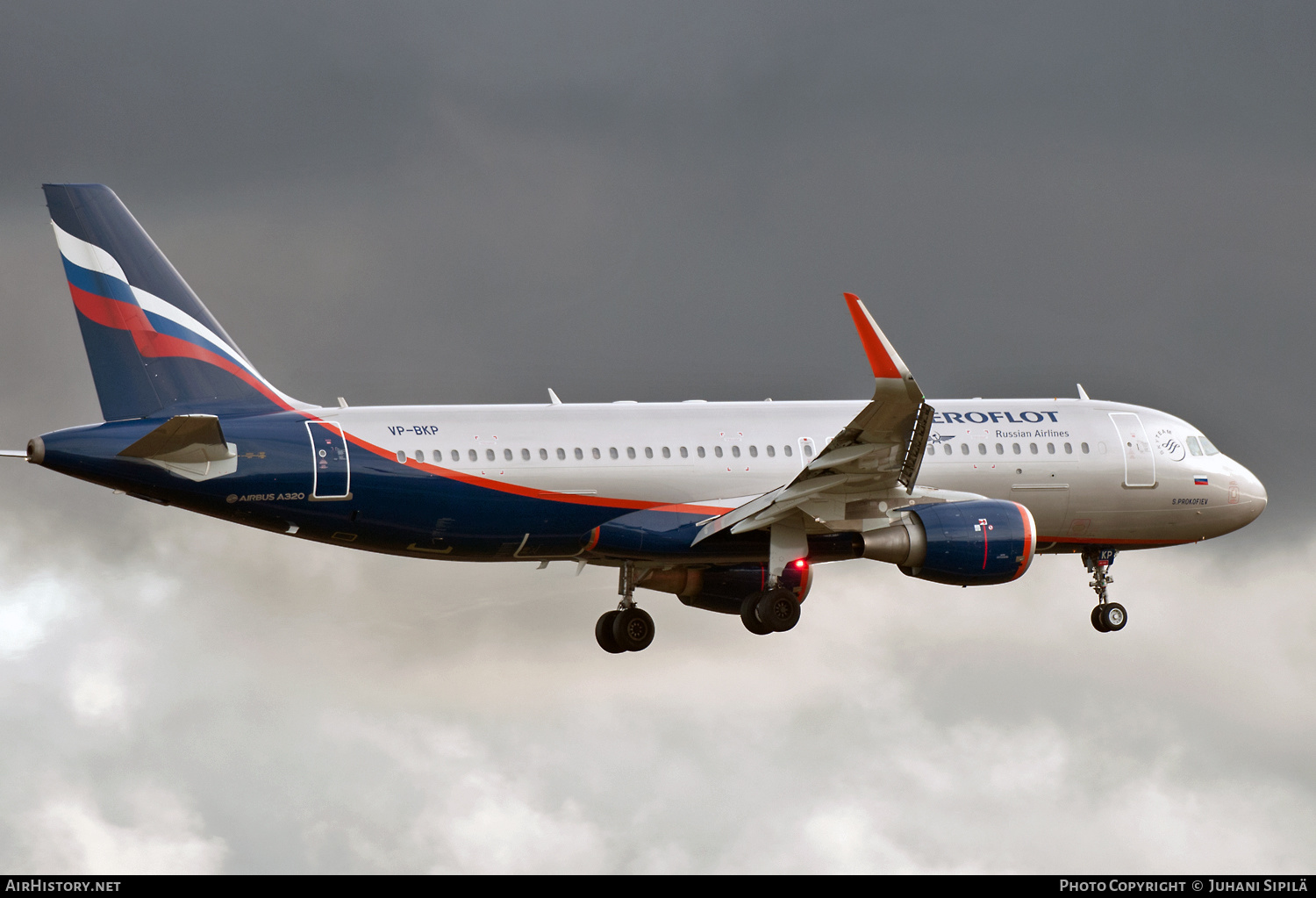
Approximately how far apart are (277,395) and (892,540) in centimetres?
1341

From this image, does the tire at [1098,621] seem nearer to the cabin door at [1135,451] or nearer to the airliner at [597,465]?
the airliner at [597,465]

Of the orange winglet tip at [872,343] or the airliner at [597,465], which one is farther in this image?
the airliner at [597,465]

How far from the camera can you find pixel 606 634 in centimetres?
4112

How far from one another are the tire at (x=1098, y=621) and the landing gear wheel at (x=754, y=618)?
912cm

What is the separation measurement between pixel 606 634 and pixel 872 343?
12357mm

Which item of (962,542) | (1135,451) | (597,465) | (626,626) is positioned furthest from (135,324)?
(1135,451)

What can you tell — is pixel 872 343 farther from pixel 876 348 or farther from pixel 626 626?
pixel 626 626

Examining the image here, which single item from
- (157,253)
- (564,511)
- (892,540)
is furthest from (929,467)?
(157,253)

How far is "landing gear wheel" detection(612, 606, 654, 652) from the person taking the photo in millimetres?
40938

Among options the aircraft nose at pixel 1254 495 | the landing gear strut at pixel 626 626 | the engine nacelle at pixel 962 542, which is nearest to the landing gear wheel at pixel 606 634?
the landing gear strut at pixel 626 626

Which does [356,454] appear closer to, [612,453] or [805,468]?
[612,453]

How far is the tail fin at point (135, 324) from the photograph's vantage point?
3450 cm

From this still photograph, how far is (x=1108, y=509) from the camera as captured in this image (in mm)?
40438

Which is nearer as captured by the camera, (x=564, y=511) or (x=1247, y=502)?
(x=564, y=511)
